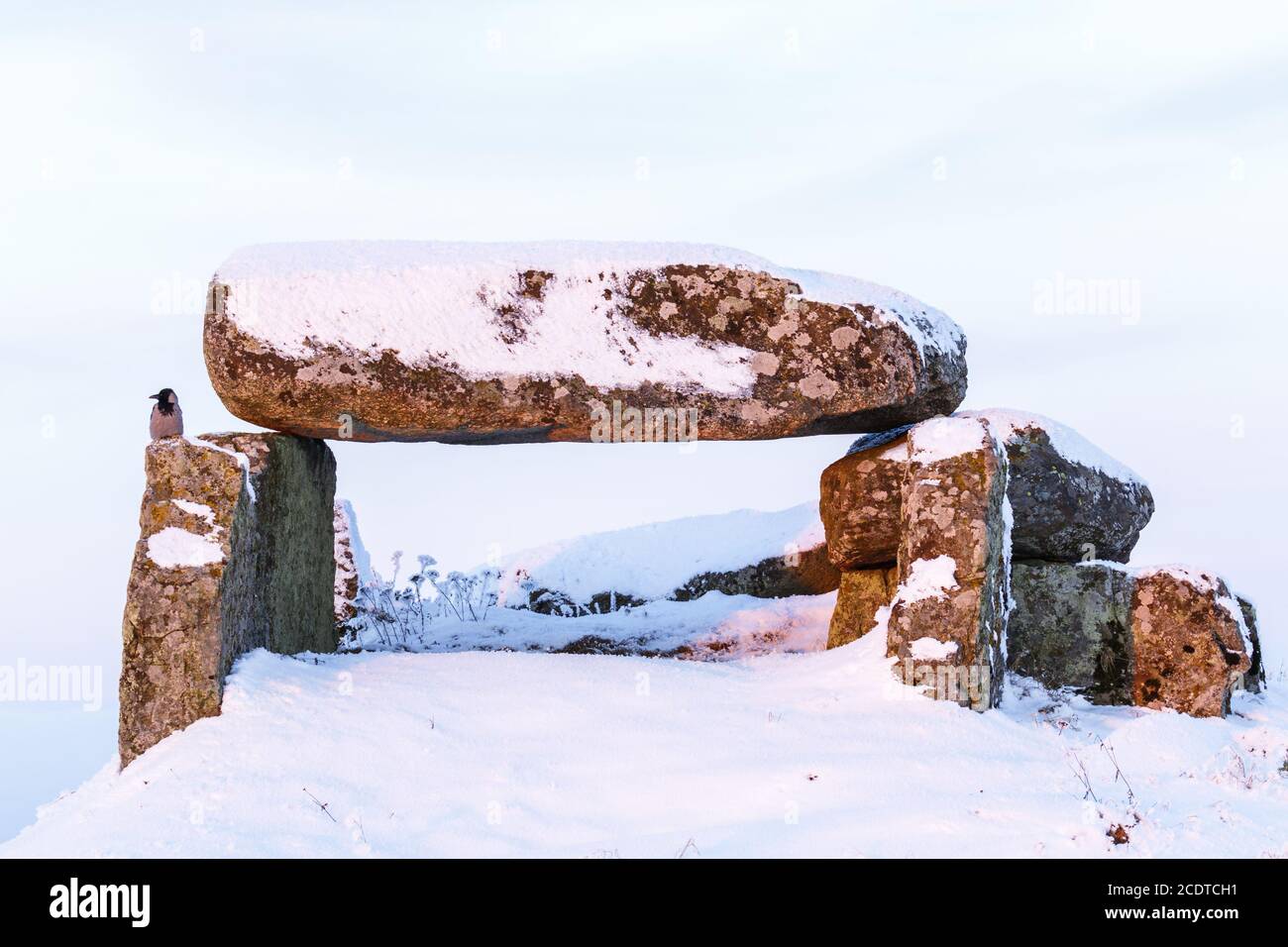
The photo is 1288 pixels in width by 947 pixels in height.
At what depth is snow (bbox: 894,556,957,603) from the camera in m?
9.45

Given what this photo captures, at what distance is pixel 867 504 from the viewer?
11117 millimetres

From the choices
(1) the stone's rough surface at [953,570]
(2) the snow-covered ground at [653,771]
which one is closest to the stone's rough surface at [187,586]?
(2) the snow-covered ground at [653,771]

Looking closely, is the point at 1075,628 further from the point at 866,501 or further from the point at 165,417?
the point at 165,417

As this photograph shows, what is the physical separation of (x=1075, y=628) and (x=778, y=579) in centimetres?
513

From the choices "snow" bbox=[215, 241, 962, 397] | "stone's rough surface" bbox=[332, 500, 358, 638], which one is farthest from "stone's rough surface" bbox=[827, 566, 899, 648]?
"stone's rough surface" bbox=[332, 500, 358, 638]

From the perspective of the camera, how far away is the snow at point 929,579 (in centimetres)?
945

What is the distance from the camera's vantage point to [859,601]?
38.7ft

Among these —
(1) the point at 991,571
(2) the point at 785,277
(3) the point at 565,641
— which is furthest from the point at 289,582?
(1) the point at 991,571

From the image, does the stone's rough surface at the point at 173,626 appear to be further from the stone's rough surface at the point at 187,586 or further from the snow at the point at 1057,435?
the snow at the point at 1057,435

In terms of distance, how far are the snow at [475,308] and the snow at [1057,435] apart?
194 centimetres

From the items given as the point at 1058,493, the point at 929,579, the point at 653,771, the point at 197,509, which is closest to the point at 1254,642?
the point at 1058,493

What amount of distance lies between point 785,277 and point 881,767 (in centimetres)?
396

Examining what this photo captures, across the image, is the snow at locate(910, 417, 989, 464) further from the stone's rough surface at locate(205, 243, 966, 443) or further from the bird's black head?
the bird's black head
